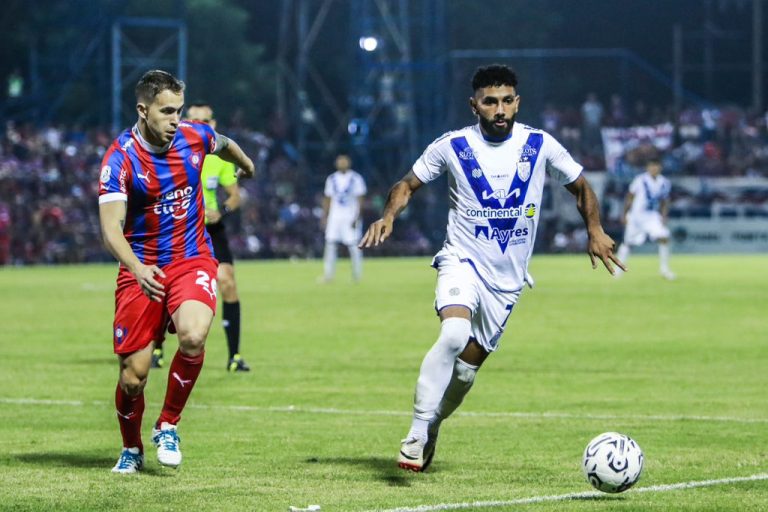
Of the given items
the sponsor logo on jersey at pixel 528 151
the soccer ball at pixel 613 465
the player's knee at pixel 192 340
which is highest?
the sponsor logo on jersey at pixel 528 151

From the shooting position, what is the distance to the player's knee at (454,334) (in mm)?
8164

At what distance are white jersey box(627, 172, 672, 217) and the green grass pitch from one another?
8.11 m

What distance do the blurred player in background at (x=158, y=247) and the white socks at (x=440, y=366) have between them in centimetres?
121

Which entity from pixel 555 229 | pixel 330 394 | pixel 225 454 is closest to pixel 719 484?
pixel 225 454

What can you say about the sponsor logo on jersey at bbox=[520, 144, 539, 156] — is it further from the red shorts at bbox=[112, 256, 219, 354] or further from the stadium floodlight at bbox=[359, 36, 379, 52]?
the stadium floodlight at bbox=[359, 36, 379, 52]

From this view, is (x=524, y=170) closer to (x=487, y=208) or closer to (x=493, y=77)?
(x=487, y=208)

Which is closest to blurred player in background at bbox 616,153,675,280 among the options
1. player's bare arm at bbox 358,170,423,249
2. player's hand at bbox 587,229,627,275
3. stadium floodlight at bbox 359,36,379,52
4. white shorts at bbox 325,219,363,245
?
white shorts at bbox 325,219,363,245

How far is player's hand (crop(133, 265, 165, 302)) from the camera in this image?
793 centimetres

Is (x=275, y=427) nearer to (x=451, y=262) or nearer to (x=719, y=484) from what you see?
(x=451, y=262)

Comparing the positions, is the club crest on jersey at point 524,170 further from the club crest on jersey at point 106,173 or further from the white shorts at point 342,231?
the white shorts at point 342,231

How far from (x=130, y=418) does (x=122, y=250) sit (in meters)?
1.01

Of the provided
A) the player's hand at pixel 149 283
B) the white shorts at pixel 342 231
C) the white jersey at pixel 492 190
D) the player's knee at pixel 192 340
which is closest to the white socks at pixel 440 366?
the white jersey at pixel 492 190

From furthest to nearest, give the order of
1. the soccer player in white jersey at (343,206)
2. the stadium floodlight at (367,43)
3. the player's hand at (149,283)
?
the stadium floodlight at (367,43) < the soccer player in white jersey at (343,206) < the player's hand at (149,283)

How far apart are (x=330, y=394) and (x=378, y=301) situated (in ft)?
38.2
